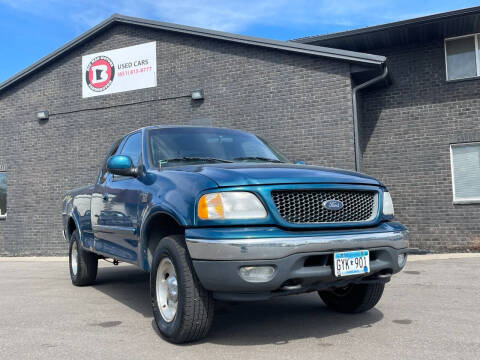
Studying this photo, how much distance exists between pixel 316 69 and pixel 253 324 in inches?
285

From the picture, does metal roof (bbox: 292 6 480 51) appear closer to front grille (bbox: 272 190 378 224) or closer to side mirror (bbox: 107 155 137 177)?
front grille (bbox: 272 190 378 224)

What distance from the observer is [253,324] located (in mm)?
4539

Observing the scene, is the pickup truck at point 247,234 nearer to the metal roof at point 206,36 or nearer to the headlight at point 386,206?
the headlight at point 386,206

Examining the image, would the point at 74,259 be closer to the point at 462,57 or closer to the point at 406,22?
the point at 406,22

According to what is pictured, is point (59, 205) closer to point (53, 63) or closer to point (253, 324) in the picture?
point (53, 63)

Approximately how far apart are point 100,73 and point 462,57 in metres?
9.00

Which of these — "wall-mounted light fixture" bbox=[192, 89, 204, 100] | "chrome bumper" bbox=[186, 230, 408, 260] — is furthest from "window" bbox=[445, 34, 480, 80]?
"chrome bumper" bbox=[186, 230, 408, 260]

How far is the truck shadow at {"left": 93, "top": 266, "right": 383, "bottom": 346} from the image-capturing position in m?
4.09

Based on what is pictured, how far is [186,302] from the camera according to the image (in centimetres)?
362

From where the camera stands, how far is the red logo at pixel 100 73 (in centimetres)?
1316

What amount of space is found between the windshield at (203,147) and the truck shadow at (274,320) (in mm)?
1517

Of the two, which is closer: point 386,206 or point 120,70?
point 386,206

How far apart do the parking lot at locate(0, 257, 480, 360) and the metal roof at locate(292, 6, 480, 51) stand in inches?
239

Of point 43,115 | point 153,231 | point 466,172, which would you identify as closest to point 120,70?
point 43,115
